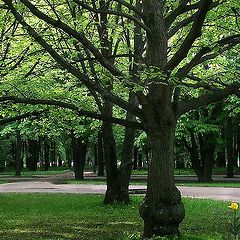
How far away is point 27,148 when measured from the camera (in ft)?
206

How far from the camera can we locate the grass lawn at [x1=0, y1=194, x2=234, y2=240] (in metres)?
10.4

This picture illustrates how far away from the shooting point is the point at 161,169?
27.9 feet

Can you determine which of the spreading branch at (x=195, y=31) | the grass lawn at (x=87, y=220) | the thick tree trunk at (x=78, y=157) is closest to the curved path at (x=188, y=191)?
the grass lawn at (x=87, y=220)

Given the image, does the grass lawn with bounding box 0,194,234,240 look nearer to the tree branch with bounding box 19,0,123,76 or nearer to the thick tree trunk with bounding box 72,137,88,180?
the tree branch with bounding box 19,0,123,76

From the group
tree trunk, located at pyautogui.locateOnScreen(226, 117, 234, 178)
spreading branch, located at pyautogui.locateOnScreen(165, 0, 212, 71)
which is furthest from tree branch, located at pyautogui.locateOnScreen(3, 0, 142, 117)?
tree trunk, located at pyautogui.locateOnScreen(226, 117, 234, 178)

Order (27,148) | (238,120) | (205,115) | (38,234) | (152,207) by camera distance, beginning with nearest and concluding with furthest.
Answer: (152,207) < (38,234) < (205,115) < (238,120) < (27,148)

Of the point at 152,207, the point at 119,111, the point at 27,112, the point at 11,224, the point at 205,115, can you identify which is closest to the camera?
the point at 152,207

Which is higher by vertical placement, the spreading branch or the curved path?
the spreading branch

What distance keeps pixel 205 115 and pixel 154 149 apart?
22.6m

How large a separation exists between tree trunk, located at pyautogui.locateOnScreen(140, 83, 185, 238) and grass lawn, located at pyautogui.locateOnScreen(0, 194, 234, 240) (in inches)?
19.0

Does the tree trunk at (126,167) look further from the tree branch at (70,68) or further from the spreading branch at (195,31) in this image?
the spreading branch at (195,31)

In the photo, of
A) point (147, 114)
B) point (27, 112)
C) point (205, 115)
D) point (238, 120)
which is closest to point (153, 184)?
point (147, 114)

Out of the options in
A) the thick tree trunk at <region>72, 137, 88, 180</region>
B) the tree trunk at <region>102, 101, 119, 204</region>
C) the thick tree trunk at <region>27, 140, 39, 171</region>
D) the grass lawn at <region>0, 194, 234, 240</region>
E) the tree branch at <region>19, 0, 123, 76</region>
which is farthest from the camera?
the thick tree trunk at <region>27, 140, 39, 171</region>

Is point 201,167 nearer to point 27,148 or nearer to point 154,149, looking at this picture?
point 154,149
